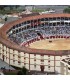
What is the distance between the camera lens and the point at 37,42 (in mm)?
129000

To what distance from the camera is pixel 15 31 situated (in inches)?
5064

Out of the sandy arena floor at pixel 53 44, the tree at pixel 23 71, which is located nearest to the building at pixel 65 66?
the tree at pixel 23 71

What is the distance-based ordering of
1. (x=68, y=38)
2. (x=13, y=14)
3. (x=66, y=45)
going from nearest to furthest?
(x=66, y=45) → (x=68, y=38) → (x=13, y=14)

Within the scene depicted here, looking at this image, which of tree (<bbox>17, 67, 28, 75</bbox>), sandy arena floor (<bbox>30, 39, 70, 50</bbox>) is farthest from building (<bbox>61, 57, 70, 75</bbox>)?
sandy arena floor (<bbox>30, 39, 70, 50</bbox>)

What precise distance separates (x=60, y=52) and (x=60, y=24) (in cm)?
4632

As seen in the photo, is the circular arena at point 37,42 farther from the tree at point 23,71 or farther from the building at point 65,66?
the tree at point 23,71

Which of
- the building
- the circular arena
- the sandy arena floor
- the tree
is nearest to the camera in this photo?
the building

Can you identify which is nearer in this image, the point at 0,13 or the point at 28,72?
the point at 28,72

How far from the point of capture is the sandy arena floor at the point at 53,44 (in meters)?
121

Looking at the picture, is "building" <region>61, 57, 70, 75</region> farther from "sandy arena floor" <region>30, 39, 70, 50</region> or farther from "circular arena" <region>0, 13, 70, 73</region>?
"sandy arena floor" <region>30, 39, 70, 50</region>

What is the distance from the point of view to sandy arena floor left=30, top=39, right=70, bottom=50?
12094 cm

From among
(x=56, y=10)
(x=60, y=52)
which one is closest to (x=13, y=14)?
(x=56, y=10)

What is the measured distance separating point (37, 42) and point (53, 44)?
6.28m

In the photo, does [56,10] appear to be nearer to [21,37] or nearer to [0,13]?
[0,13]
